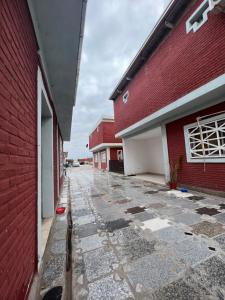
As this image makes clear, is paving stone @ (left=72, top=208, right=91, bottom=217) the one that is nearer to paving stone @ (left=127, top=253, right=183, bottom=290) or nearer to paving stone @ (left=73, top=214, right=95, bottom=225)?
paving stone @ (left=73, top=214, right=95, bottom=225)

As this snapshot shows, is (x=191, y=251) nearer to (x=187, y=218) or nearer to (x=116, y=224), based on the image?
(x=187, y=218)

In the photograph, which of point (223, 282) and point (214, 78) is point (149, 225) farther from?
point (214, 78)

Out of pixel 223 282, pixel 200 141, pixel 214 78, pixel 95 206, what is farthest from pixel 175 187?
pixel 223 282

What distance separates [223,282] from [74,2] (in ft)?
11.0

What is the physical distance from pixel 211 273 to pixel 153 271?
2.01ft

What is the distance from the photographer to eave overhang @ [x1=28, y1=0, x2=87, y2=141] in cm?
164

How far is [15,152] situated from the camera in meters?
1.19

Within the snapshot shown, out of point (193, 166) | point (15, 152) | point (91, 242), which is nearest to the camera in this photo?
point (15, 152)

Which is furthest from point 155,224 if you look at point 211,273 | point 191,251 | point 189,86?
point 189,86

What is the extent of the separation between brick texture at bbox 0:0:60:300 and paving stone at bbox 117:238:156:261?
3.57 ft

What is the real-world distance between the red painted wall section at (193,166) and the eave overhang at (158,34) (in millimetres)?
3241

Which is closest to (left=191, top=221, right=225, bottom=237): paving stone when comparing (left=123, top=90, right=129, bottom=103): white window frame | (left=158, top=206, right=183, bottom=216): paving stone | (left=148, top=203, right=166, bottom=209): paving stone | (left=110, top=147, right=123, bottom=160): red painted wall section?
(left=158, top=206, right=183, bottom=216): paving stone

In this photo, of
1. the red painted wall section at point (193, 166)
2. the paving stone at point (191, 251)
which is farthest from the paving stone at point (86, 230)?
the red painted wall section at point (193, 166)

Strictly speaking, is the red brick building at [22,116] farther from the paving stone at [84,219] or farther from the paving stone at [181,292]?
the paving stone at [84,219]
